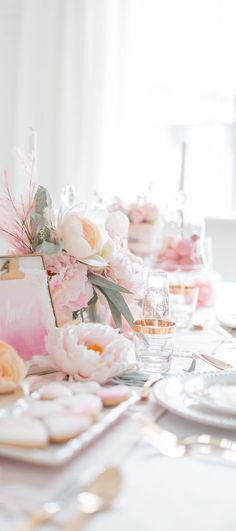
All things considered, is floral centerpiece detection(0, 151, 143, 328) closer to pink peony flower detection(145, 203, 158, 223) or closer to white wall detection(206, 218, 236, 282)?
pink peony flower detection(145, 203, 158, 223)

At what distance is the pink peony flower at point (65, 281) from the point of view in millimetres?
962

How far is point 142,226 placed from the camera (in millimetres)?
2229

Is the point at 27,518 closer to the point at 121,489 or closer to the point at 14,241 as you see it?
the point at 121,489

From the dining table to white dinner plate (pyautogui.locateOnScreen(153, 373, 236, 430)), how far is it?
14mm

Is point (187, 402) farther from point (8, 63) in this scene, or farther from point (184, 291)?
point (8, 63)

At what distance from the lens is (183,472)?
556mm

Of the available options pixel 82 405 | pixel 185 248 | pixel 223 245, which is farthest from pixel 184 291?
pixel 223 245

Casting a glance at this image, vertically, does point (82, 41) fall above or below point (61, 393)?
above

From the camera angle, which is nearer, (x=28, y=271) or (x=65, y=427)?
(x=65, y=427)

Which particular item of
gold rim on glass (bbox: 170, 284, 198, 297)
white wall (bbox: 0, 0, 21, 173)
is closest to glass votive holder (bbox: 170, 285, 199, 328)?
gold rim on glass (bbox: 170, 284, 198, 297)

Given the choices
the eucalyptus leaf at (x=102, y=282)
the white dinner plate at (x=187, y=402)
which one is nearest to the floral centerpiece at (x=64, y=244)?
the eucalyptus leaf at (x=102, y=282)

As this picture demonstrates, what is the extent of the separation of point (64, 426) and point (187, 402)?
0.19 meters

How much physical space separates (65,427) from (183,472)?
103mm

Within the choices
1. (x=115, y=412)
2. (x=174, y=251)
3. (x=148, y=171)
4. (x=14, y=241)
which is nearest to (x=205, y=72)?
(x=148, y=171)
